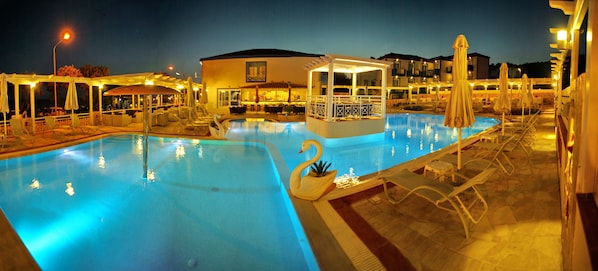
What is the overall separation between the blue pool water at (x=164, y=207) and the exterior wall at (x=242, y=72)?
20.7m

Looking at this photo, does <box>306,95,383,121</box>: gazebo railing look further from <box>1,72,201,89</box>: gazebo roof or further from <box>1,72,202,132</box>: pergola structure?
<box>1,72,201,89</box>: gazebo roof

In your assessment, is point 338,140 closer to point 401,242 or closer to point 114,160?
point 114,160

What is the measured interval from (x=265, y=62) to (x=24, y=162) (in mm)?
23754

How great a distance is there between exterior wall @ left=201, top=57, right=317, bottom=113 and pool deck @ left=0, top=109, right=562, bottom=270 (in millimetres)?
26402

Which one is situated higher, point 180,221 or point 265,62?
point 265,62

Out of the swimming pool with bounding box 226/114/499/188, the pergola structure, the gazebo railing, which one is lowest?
the swimming pool with bounding box 226/114/499/188

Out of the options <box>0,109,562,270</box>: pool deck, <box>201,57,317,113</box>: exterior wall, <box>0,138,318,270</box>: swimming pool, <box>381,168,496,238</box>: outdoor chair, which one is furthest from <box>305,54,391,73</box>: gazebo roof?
<box>201,57,317,113</box>: exterior wall

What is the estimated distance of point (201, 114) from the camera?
2180 centimetres

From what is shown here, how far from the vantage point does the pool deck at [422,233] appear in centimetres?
345

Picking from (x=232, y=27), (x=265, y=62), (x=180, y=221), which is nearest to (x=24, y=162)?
(x=180, y=221)

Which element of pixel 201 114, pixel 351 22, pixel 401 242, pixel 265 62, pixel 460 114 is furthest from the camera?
pixel 351 22

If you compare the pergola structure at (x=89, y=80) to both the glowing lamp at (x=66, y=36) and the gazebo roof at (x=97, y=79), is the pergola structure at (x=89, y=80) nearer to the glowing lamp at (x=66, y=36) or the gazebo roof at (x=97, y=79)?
the gazebo roof at (x=97, y=79)

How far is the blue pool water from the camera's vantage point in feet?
14.3

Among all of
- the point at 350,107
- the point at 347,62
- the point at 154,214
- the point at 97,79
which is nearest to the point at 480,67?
the point at 347,62
